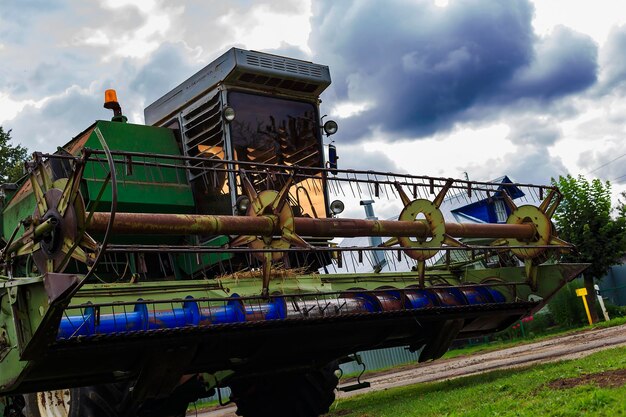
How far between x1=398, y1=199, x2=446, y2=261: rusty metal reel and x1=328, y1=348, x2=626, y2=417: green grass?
1.35 m

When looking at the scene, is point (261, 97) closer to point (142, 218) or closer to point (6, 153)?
point (142, 218)

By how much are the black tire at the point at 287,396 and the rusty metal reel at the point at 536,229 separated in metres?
2.48

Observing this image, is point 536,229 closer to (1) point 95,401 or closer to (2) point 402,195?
(2) point 402,195

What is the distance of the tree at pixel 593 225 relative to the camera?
22.4m

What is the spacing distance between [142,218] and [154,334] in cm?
83

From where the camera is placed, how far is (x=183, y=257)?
8023mm

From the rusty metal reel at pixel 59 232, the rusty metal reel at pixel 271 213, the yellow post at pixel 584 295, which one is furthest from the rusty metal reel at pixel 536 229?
the yellow post at pixel 584 295

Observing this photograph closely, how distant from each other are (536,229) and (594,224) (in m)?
15.4

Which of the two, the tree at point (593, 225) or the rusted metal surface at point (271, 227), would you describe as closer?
the rusted metal surface at point (271, 227)

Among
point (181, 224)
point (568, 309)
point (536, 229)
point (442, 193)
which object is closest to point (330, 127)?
point (442, 193)

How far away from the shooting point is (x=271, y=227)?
6211 mm

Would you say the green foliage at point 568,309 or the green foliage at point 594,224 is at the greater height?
the green foliage at point 594,224

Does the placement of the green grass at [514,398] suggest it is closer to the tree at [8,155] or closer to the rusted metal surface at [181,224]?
the rusted metal surface at [181,224]

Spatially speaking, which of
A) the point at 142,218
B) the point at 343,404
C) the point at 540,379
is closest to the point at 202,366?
the point at 142,218
